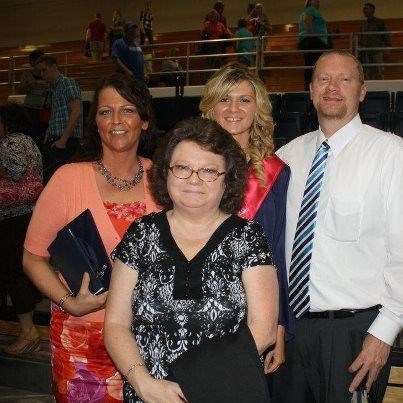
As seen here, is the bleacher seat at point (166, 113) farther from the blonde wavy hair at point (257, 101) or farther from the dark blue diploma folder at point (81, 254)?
the dark blue diploma folder at point (81, 254)

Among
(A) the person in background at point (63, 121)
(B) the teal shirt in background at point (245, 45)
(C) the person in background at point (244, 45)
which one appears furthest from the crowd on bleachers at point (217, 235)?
(B) the teal shirt in background at point (245, 45)

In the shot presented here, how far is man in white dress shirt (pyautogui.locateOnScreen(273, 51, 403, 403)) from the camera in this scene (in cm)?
206

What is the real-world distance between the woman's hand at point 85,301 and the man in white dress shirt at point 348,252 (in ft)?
2.23

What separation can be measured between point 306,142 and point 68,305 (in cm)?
103

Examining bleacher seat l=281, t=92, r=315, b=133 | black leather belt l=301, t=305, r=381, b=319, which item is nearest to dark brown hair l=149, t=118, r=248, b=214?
black leather belt l=301, t=305, r=381, b=319

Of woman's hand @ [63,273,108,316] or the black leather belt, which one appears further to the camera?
the black leather belt

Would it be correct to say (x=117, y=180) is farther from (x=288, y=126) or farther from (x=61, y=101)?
(x=288, y=126)

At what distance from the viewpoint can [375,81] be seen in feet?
27.0

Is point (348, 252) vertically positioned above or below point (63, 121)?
below

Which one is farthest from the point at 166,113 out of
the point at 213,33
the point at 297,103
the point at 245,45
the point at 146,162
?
the point at 146,162

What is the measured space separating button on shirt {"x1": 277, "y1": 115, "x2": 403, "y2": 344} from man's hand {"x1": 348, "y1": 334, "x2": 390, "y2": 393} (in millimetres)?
27

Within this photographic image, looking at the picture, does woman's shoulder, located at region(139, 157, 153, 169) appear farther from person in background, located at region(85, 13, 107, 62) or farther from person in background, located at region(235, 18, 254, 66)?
person in background, located at region(85, 13, 107, 62)

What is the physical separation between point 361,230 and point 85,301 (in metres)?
0.89

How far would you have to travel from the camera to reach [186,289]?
1633 millimetres
